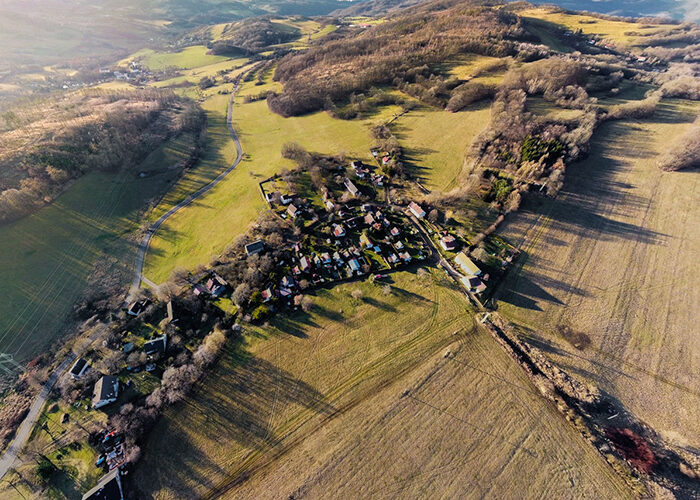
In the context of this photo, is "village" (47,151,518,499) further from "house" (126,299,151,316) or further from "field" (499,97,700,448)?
"field" (499,97,700,448)

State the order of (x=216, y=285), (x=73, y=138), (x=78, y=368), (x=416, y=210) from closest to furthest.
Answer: (x=78, y=368), (x=216, y=285), (x=416, y=210), (x=73, y=138)

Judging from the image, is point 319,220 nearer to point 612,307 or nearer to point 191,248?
point 191,248

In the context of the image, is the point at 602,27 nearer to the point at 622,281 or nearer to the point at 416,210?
the point at 622,281

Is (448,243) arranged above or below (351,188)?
below

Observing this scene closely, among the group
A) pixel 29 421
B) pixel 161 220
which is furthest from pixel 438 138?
pixel 29 421

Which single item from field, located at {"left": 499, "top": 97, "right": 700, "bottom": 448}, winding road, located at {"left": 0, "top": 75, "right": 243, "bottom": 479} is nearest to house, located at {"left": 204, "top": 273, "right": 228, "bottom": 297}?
winding road, located at {"left": 0, "top": 75, "right": 243, "bottom": 479}

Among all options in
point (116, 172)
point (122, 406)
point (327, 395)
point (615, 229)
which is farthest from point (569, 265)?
point (116, 172)
